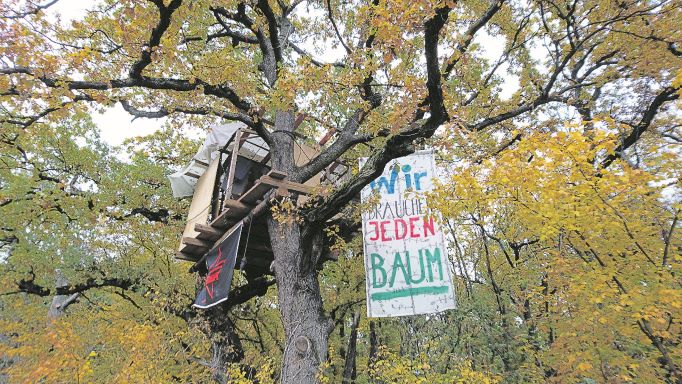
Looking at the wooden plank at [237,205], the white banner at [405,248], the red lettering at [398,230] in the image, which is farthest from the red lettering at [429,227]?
the wooden plank at [237,205]

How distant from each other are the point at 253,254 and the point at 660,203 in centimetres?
655

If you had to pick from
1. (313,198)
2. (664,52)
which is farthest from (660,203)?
(313,198)

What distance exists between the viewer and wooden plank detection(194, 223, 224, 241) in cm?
662

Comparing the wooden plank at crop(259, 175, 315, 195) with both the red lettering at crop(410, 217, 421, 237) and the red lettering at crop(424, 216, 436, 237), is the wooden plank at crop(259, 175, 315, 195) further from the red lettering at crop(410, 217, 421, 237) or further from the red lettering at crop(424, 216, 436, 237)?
the red lettering at crop(424, 216, 436, 237)

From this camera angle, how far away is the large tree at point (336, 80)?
437cm

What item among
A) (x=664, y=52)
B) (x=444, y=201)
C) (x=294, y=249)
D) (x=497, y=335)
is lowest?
(x=497, y=335)

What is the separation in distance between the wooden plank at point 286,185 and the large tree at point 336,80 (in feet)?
0.79

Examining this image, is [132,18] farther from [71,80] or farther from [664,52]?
[664,52]

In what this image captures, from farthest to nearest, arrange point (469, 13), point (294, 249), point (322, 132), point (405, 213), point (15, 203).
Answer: point (322, 132), point (15, 203), point (469, 13), point (405, 213), point (294, 249)

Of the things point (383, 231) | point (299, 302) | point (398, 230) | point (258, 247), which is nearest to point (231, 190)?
point (258, 247)

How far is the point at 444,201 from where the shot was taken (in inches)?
203

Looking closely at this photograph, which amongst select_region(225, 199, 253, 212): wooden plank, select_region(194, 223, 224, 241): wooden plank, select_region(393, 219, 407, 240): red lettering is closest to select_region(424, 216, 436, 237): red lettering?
select_region(393, 219, 407, 240): red lettering

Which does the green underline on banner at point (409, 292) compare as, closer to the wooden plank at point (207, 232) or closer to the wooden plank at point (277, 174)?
the wooden plank at point (277, 174)

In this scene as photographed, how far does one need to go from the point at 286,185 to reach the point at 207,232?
207 cm
